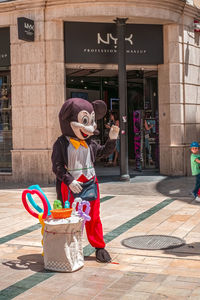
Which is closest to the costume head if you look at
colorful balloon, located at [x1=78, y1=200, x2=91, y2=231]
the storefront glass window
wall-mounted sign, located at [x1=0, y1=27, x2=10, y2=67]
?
colorful balloon, located at [x1=78, y1=200, x2=91, y2=231]

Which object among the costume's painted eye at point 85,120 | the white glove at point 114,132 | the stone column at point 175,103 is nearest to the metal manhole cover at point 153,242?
the white glove at point 114,132

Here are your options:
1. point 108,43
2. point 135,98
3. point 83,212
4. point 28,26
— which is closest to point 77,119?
point 83,212

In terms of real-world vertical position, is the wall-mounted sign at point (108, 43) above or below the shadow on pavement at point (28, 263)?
above

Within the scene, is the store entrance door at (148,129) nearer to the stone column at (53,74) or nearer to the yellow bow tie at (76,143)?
the stone column at (53,74)

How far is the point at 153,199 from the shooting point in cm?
1038

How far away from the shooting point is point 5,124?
14.1 metres

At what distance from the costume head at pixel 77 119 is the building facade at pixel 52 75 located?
23.1 feet

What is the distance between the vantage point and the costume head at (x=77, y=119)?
235 inches

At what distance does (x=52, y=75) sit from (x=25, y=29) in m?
1.31

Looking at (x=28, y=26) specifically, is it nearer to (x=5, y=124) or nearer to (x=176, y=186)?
(x=5, y=124)

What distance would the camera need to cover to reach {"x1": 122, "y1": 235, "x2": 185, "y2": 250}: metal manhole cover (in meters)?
6.52

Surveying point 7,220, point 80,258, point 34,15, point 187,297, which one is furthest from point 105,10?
point 187,297

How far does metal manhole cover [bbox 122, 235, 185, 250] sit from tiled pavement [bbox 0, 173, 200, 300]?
0.38 ft

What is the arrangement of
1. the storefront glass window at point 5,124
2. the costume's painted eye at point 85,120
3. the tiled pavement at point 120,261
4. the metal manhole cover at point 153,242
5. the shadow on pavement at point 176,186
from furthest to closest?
the storefront glass window at point 5,124 → the shadow on pavement at point 176,186 → the metal manhole cover at point 153,242 → the costume's painted eye at point 85,120 → the tiled pavement at point 120,261
